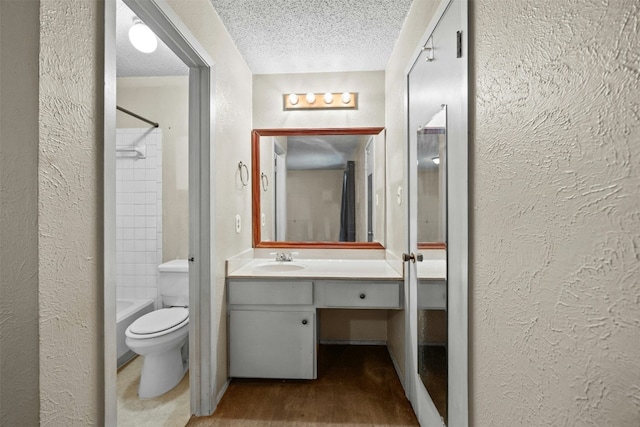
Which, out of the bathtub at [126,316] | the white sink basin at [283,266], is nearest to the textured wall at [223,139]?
the white sink basin at [283,266]

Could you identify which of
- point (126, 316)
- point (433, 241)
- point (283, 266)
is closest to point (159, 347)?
point (126, 316)

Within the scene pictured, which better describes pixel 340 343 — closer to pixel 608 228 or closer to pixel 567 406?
pixel 567 406

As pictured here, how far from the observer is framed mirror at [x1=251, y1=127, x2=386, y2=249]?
2.66m

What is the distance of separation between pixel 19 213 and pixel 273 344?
1.62m

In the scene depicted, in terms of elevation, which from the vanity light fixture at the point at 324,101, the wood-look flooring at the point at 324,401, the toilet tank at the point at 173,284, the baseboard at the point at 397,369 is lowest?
the wood-look flooring at the point at 324,401

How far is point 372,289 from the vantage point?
2.03 meters

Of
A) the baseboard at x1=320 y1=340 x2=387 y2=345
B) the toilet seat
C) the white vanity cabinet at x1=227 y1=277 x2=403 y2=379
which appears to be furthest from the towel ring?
the baseboard at x1=320 y1=340 x2=387 y2=345

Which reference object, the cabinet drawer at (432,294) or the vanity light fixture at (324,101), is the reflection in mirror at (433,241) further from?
the vanity light fixture at (324,101)

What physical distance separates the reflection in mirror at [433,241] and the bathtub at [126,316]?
212 cm

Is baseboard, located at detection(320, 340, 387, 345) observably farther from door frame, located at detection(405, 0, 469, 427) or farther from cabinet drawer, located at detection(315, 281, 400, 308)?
door frame, located at detection(405, 0, 469, 427)

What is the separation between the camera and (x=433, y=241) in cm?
146

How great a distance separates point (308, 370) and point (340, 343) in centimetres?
73

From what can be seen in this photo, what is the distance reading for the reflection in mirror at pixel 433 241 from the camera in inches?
52.2

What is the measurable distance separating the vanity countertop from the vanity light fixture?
1293 millimetres
